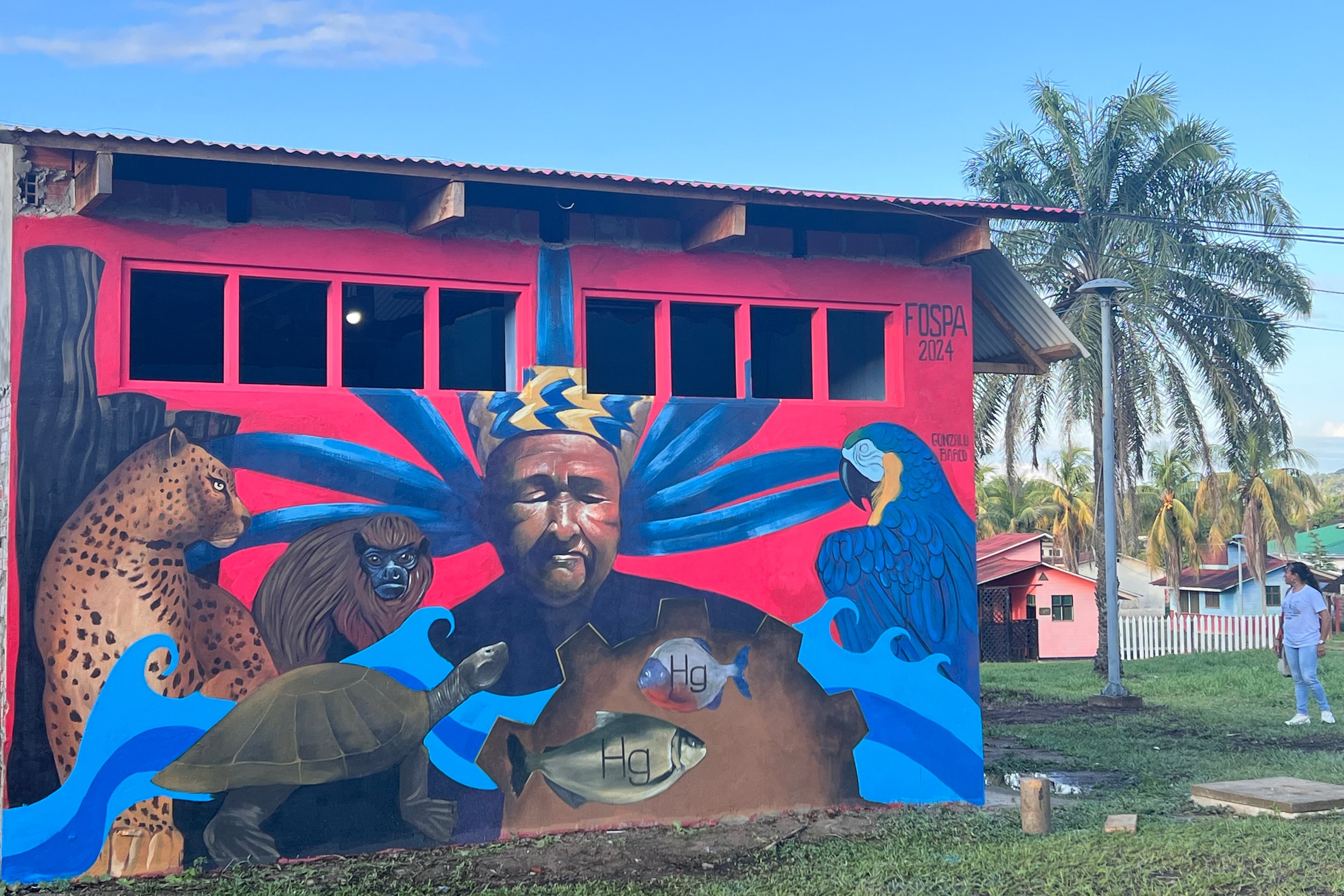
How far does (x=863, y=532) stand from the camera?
9.86m

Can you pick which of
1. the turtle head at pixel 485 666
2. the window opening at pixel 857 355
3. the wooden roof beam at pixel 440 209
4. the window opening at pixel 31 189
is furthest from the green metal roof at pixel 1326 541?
the window opening at pixel 31 189

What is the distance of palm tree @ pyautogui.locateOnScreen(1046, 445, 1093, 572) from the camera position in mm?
48156

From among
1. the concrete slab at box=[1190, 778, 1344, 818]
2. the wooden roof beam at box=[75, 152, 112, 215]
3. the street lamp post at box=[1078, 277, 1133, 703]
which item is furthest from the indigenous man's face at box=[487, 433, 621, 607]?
the street lamp post at box=[1078, 277, 1133, 703]

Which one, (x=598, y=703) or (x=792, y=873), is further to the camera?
(x=598, y=703)

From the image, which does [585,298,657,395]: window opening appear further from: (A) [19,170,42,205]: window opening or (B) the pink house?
(B) the pink house

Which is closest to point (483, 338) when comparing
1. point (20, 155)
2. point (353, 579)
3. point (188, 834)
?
point (353, 579)

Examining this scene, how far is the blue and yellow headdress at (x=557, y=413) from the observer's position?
8906 mm

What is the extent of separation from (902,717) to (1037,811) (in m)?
1.26

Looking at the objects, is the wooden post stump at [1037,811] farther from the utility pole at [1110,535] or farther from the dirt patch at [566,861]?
the utility pole at [1110,535]

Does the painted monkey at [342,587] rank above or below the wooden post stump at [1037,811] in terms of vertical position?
above

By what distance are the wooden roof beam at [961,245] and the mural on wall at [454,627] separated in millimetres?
1427

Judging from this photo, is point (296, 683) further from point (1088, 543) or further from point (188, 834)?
point (1088, 543)

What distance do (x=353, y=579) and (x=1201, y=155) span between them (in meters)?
16.7

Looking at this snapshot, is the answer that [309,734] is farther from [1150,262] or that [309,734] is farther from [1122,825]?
[1150,262]
